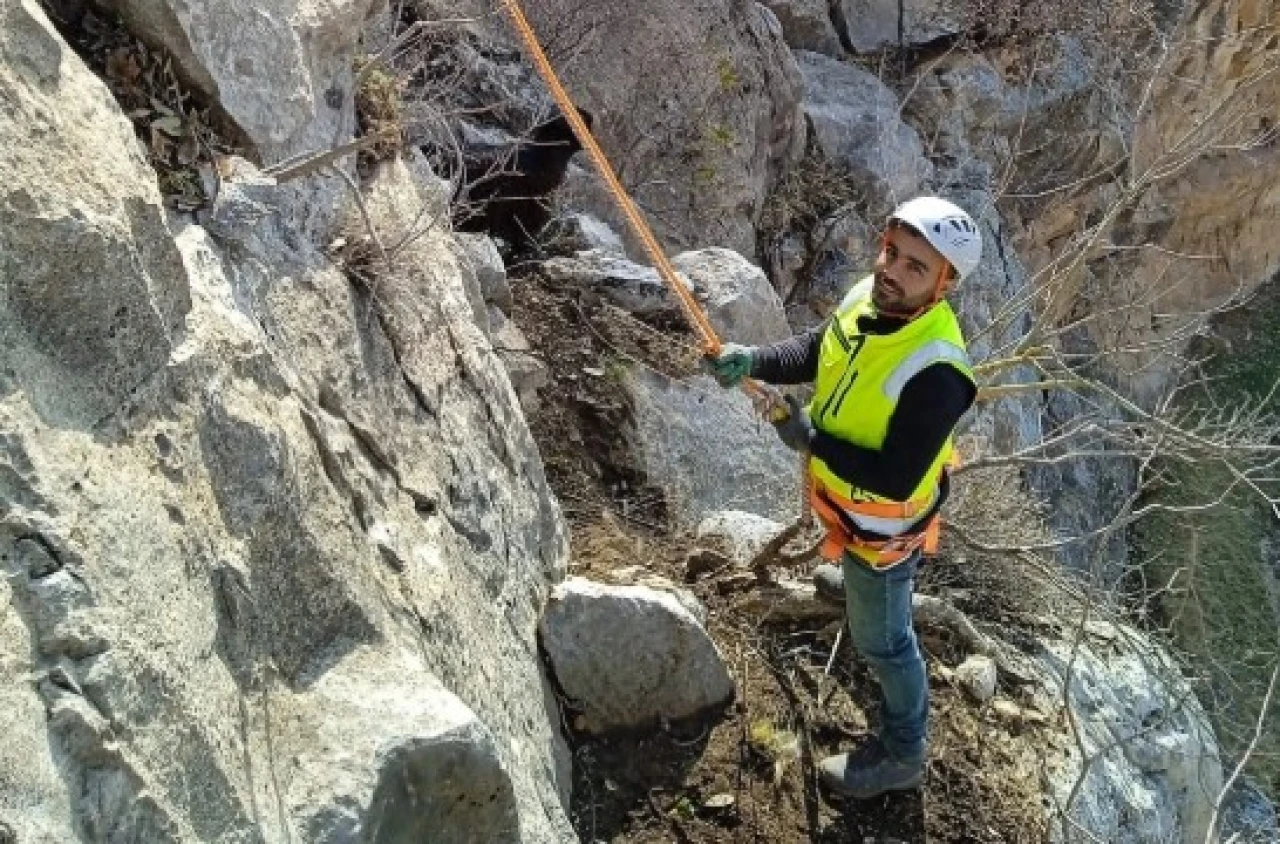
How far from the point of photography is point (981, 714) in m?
4.10

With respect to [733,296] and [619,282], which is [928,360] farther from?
[733,296]

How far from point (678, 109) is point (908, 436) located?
490cm

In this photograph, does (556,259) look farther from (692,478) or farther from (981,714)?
(981,714)

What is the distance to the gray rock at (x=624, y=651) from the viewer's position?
3.57 m

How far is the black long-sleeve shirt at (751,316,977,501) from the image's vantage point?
2.92 meters

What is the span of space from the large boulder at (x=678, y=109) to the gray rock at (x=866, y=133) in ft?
3.26

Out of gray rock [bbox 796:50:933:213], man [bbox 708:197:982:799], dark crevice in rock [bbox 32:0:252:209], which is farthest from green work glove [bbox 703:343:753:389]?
gray rock [bbox 796:50:933:213]

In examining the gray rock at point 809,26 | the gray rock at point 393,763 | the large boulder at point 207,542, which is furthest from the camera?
the gray rock at point 809,26

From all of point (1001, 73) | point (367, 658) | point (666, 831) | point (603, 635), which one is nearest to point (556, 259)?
point (603, 635)

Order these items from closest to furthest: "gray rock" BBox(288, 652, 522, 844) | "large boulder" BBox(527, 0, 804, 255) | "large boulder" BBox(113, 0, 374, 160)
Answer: "gray rock" BBox(288, 652, 522, 844) < "large boulder" BBox(113, 0, 374, 160) < "large boulder" BBox(527, 0, 804, 255)

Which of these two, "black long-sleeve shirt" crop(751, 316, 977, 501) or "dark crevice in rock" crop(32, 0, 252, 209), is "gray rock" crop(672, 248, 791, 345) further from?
"dark crevice in rock" crop(32, 0, 252, 209)

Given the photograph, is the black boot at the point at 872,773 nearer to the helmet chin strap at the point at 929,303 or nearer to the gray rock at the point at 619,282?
the helmet chin strap at the point at 929,303

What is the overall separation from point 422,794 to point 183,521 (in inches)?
25.7

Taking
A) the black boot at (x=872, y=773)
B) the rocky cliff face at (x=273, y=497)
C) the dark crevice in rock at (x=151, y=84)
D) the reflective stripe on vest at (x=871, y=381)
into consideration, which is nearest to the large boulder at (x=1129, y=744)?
the rocky cliff face at (x=273, y=497)
